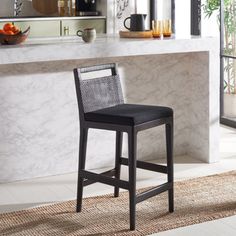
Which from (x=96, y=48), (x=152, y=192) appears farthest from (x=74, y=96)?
(x=152, y=192)

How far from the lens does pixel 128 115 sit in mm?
3553

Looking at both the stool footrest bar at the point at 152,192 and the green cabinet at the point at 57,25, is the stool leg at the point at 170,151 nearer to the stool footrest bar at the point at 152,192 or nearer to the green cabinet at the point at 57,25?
the stool footrest bar at the point at 152,192

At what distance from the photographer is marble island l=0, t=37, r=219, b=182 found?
4441 mm

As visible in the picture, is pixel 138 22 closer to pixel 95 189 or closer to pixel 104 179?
pixel 95 189

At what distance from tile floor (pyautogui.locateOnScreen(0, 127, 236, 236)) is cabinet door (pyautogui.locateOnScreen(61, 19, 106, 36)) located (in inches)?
86.7

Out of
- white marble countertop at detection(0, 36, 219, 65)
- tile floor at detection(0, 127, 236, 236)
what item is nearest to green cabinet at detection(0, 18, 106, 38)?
white marble countertop at detection(0, 36, 219, 65)

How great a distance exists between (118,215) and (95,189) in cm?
55

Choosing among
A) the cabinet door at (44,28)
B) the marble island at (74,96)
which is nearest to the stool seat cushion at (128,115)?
the marble island at (74,96)

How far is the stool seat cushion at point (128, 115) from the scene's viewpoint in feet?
11.6

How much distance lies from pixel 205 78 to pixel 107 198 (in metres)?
1.36

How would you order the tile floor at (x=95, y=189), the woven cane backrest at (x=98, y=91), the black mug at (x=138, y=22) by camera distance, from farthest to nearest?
the black mug at (x=138, y=22)
the woven cane backrest at (x=98, y=91)
the tile floor at (x=95, y=189)

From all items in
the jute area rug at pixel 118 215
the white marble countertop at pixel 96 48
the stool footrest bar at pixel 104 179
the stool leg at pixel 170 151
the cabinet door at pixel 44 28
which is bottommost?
the jute area rug at pixel 118 215

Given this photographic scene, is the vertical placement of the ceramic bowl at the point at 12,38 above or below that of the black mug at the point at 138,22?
below

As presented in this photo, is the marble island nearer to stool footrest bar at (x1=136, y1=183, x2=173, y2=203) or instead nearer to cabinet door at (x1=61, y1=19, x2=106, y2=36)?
stool footrest bar at (x1=136, y1=183, x2=173, y2=203)
